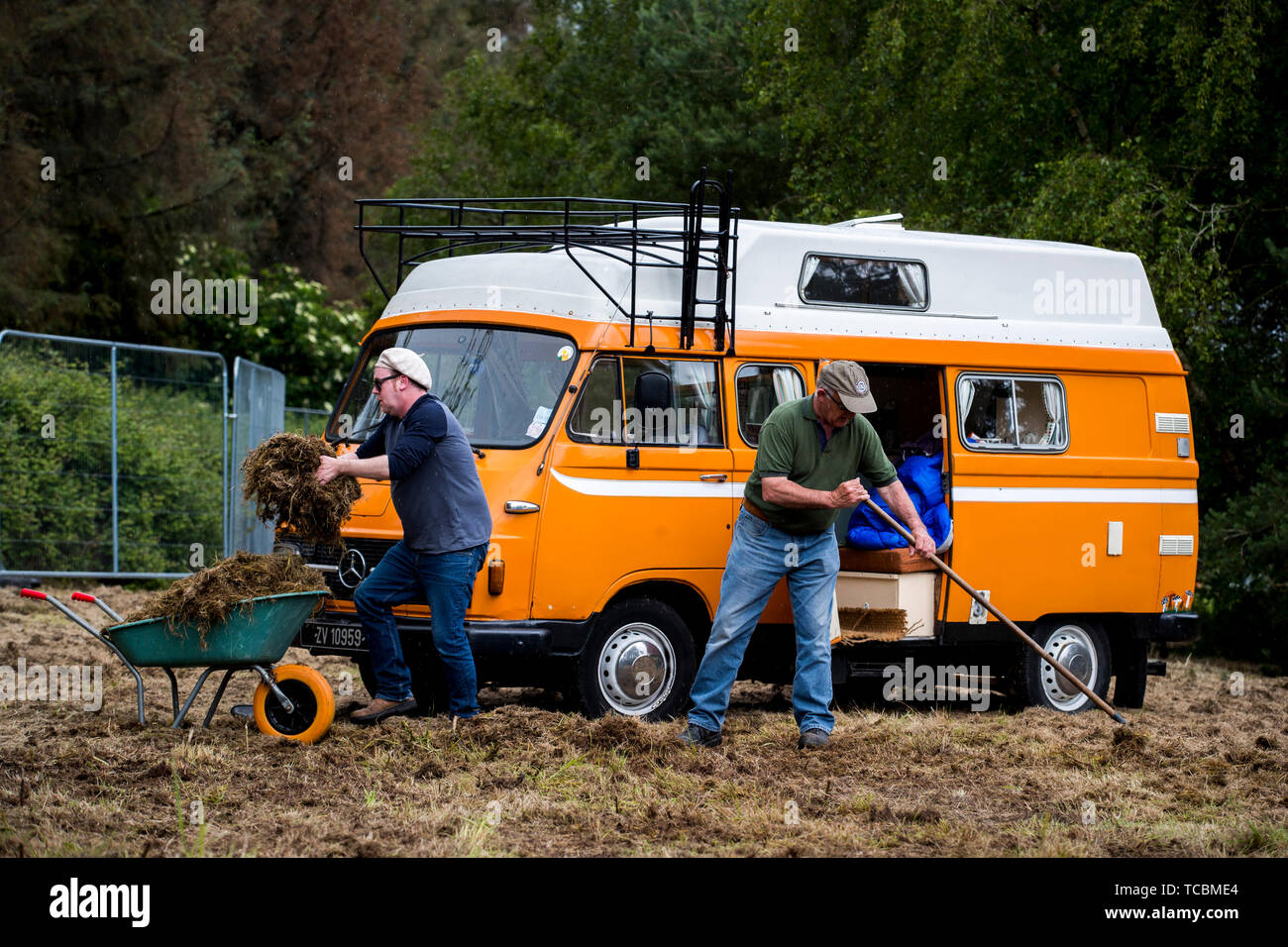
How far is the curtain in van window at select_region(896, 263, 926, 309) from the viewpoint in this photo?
33.1ft

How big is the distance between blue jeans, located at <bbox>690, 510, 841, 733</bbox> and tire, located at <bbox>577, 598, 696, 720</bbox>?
429 millimetres

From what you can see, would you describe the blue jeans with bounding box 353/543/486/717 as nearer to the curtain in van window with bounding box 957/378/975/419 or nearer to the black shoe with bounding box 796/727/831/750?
the black shoe with bounding box 796/727/831/750

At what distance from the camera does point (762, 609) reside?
339 inches

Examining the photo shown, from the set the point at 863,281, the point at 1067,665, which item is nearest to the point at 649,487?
the point at 863,281

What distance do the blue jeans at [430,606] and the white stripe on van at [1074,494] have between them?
11.3 feet

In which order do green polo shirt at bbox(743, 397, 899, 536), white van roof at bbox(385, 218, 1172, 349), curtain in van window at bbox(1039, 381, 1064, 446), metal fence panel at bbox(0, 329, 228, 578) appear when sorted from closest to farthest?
green polo shirt at bbox(743, 397, 899, 536)
white van roof at bbox(385, 218, 1172, 349)
curtain in van window at bbox(1039, 381, 1064, 446)
metal fence panel at bbox(0, 329, 228, 578)

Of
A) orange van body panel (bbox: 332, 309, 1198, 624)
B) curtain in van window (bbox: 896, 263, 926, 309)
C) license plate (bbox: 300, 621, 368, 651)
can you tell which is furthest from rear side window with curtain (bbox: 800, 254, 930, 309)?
license plate (bbox: 300, 621, 368, 651)

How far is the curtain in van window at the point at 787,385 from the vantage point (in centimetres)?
958

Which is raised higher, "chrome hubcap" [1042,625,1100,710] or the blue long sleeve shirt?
the blue long sleeve shirt

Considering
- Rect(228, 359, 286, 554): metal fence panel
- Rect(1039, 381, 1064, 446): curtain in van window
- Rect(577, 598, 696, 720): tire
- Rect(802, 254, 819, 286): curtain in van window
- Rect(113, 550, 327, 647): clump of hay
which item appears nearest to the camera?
Rect(113, 550, 327, 647): clump of hay

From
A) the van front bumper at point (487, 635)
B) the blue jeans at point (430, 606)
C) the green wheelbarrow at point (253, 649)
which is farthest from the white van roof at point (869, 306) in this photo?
the green wheelbarrow at point (253, 649)

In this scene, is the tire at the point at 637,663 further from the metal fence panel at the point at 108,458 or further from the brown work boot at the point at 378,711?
the metal fence panel at the point at 108,458

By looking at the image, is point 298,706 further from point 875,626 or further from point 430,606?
point 875,626
